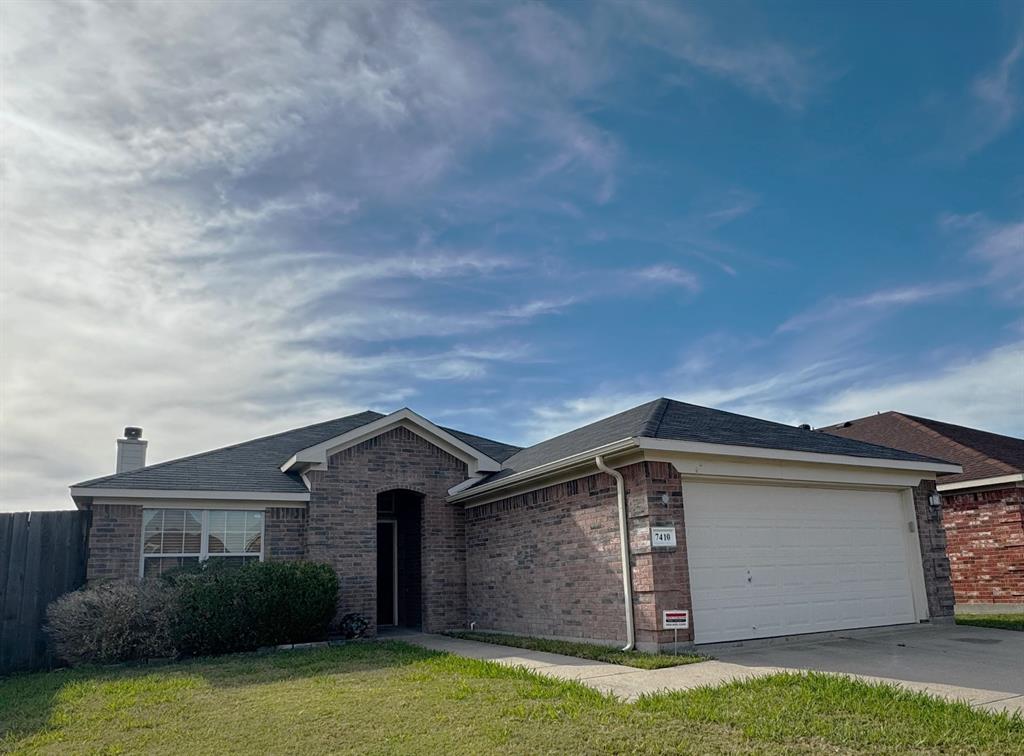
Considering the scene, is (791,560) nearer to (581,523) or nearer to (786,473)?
(786,473)

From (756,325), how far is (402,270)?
6.91 meters

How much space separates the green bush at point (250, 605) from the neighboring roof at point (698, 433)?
442 cm

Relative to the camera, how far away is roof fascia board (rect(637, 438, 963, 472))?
10.1 meters

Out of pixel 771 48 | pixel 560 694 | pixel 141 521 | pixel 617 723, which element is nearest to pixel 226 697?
pixel 560 694

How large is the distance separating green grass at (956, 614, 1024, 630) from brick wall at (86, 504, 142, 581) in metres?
14.8

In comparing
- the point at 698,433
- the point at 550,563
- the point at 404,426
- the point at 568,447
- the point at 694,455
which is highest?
the point at 404,426

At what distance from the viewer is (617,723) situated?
600cm

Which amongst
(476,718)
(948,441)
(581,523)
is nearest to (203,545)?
(581,523)

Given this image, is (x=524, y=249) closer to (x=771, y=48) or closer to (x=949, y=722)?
(x=771, y=48)

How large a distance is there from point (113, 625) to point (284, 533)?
361 cm

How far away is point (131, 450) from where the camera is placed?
56.5 ft

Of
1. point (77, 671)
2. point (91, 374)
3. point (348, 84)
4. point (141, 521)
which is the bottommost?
point (77, 671)

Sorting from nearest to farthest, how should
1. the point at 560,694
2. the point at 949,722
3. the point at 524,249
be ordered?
the point at 949,722 → the point at 560,694 → the point at 524,249

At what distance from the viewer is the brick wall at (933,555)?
12.6m
